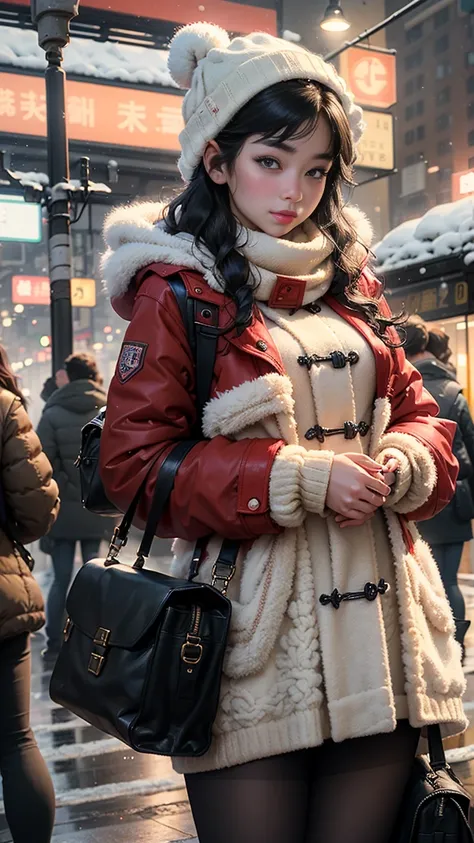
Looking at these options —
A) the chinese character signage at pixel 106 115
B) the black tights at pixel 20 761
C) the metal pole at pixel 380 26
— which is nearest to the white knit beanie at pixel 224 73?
the black tights at pixel 20 761

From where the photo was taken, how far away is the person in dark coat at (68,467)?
22.7 feet

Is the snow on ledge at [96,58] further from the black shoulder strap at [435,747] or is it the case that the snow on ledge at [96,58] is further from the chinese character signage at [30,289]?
the chinese character signage at [30,289]

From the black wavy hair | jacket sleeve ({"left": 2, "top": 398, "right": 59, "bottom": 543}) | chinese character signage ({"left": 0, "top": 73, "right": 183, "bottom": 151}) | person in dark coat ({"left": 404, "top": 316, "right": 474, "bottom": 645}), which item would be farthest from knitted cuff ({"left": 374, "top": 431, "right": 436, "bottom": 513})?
chinese character signage ({"left": 0, "top": 73, "right": 183, "bottom": 151})

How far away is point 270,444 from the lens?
5.73ft

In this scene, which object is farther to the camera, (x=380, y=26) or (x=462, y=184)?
(x=462, y=184)

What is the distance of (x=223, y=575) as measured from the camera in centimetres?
176

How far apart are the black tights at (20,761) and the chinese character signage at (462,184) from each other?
504 cm

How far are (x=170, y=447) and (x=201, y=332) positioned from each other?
0.68 feet

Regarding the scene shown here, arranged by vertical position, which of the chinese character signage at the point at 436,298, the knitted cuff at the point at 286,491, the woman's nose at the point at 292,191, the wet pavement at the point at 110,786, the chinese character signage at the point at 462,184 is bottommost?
the wet pavement at the point at 110,786

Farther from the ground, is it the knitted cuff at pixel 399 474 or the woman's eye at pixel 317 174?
the woman's eye at pixel 317 174

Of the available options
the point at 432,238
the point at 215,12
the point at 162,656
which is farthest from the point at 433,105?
the point at 162,656

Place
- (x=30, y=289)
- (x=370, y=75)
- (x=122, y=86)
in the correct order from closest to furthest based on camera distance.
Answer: (x=370, y=75)
(x=122, y=86)
(x=30, y=289)

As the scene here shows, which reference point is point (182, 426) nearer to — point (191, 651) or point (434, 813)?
point (191, 651)

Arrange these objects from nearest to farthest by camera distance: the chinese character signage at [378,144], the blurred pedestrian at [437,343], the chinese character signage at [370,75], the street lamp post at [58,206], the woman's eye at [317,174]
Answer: the woman's eye at [317,174], the blurred pedestrian at [437,343], the street lamp post at [58,206], the chinese character signage at [370,75], the chinese character signage at [378,144]
